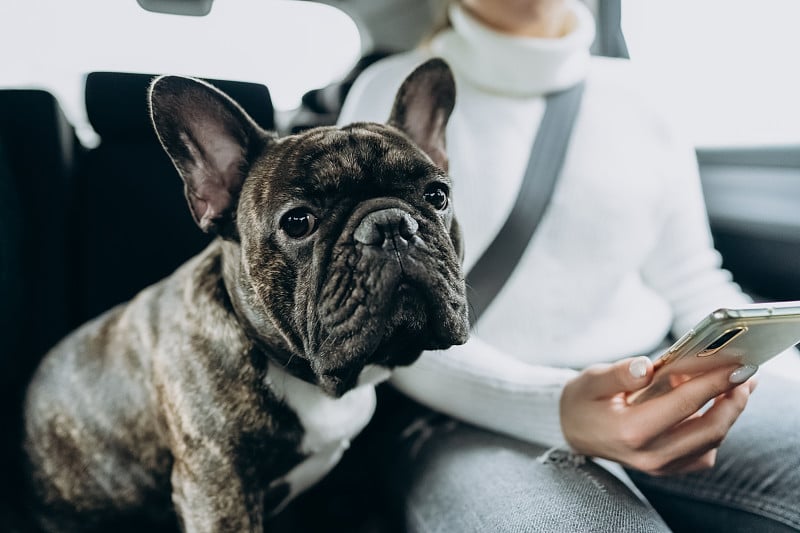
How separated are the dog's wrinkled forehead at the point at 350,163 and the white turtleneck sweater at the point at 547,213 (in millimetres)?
223

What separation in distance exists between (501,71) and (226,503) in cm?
82

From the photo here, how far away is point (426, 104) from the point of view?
26.8 inches

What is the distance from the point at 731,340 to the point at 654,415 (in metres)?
0.17

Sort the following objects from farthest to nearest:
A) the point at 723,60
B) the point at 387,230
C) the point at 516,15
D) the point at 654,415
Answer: the point at 723,60
the point at 516,15
the point at 654,415
the point at 387,230

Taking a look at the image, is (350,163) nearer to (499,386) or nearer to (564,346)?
(499,386)

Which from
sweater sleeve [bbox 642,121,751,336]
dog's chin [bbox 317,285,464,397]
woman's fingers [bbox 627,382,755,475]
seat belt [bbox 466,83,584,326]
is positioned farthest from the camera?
sweater sleeve [bbox 642,121,751,336]

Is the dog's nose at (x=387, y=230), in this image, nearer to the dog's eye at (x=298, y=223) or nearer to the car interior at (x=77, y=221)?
the dog's eye at (x=298, y=223)

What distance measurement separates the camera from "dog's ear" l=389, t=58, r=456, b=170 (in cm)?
66

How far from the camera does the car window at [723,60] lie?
1.02 metres

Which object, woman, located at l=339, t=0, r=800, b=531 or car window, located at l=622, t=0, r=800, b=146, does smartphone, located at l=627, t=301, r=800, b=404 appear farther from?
car window, located at l=622, t=0, r=800, b=146

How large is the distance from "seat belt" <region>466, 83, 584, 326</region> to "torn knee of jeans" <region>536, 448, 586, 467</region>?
27 cm

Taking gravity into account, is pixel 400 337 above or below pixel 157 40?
below

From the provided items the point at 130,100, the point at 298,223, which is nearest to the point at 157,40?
the point at 130,100

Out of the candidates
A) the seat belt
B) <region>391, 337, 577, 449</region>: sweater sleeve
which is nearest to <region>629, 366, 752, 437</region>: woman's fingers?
<region>391, 337, 577, 449</region>: sweater sleeve
